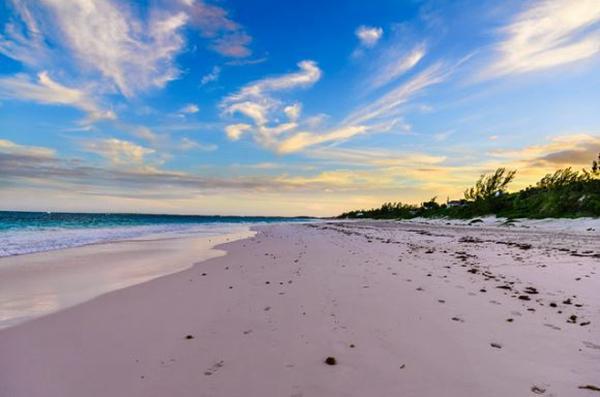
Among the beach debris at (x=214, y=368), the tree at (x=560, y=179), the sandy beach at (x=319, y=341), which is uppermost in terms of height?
the tree at (x=560, y=179)

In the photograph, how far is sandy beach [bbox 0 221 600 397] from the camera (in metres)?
3.02

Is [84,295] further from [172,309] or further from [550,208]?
[550,208]

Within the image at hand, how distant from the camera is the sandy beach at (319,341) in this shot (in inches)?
119

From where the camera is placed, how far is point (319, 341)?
4.01 m

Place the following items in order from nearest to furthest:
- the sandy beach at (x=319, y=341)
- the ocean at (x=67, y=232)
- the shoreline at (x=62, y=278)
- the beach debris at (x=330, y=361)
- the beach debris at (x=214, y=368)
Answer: the sandy beach at (x=319, y=341), the beach debris at (x=214, y=368), the beach debris at (x=330, y=361), the shoreline at (x=62, y=278), the ocean at (x=67, y=232)

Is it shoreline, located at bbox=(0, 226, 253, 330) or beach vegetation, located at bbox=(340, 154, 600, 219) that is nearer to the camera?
shoreline, located at bbox=(0, 226, 253, 330)

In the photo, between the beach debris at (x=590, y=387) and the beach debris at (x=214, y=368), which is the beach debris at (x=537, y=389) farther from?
the beach debris at (x=214, y=368)

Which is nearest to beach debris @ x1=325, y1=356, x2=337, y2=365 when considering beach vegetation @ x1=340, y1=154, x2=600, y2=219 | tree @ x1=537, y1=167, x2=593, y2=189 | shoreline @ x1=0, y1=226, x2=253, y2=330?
shoreline @ x1=0, y1=226, x2=253, y2=330

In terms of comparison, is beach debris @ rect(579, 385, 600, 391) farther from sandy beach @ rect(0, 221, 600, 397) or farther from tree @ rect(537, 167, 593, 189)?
tree @ rect(537, 167, 593, 189)

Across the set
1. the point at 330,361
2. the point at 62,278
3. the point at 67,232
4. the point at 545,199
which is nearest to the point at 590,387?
the point at 330,361

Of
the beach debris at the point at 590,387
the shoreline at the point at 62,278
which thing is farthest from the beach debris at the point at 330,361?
the shoreline at the point at 62,278

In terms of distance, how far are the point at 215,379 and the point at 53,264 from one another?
1008 cm

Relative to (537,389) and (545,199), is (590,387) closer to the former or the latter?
(537,389)

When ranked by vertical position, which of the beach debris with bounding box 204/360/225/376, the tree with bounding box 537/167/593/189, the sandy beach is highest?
the tree with bounding box 537/167/593/189
